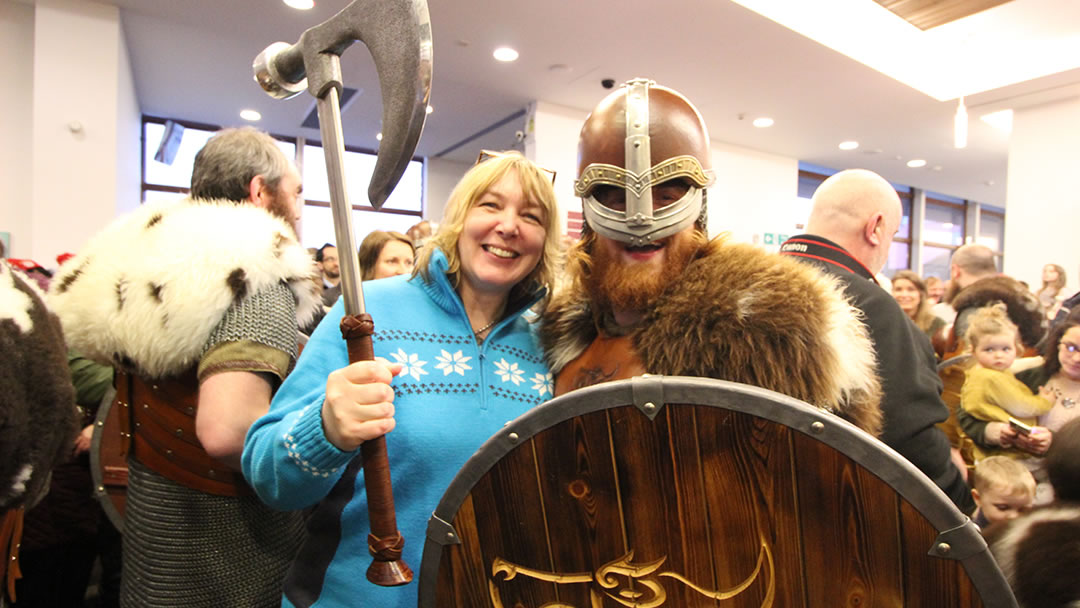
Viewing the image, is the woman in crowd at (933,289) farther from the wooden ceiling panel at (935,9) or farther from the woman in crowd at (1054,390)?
the woman in crowd at (1054,390)

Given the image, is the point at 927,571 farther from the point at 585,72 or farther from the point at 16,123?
the point at 16,123

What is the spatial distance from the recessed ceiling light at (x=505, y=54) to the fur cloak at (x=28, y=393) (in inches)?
177

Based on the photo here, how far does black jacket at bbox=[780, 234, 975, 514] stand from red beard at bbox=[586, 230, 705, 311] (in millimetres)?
526

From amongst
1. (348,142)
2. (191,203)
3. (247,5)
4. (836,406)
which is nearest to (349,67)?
(247,5)

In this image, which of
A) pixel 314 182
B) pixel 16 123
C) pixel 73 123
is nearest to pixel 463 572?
pixel 73 123

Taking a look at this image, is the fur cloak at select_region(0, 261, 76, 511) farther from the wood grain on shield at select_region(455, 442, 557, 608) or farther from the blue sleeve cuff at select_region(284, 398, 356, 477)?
the wood grain on shield at select_region(455, 442, 557, 608)

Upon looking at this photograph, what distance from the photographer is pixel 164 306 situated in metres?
1.10

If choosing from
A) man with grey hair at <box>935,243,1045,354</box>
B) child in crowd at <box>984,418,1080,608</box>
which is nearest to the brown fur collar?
man with grey hair at <box>935,243,1045,354</box>

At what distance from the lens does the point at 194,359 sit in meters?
1.12

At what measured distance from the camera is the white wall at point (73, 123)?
4102 mm

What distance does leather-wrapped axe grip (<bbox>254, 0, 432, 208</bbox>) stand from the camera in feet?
2.33

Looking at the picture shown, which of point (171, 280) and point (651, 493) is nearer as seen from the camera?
point (651, 493)

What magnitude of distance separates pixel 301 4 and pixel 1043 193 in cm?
703

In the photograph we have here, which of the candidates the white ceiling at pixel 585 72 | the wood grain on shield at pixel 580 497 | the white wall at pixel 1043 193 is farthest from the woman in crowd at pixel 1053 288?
the wood grain on shield at pixel 580 497
